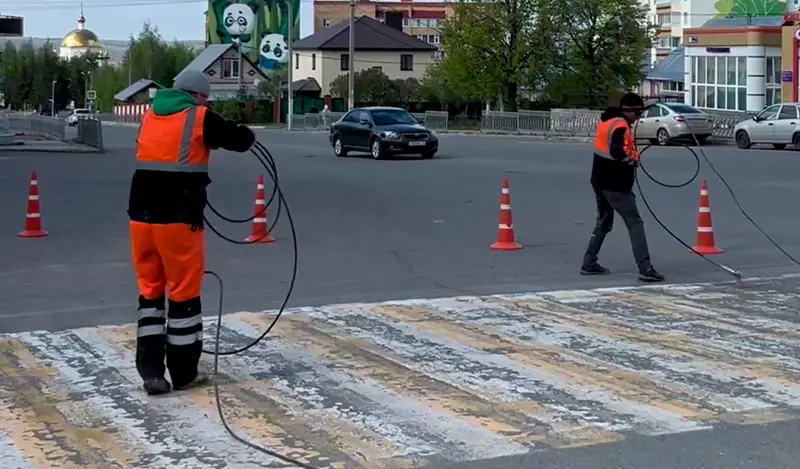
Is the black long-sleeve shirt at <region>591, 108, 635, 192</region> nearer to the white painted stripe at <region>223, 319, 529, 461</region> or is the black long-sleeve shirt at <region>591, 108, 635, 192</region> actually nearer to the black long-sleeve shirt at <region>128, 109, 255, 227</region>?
the white painted stripe at <region>223, 319, 529, 461</region>

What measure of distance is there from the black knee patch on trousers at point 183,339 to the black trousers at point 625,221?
19.6 feet

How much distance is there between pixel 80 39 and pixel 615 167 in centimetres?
16382

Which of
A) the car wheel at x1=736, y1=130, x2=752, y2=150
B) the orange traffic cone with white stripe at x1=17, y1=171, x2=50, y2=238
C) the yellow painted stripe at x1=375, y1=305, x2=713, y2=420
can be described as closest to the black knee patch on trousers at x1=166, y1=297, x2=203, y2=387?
the yellow painted stripe at x1=375, y1=305, x2=713, y2=420

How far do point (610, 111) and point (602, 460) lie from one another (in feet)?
23.3

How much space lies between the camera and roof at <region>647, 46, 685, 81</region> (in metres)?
83.4

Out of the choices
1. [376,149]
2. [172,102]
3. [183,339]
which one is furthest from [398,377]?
[376,149]

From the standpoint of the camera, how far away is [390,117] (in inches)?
1465

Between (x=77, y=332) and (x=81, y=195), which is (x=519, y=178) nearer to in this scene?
(x=81, y=195)

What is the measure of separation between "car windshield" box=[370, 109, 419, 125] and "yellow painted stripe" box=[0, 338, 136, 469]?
2905 centimetres

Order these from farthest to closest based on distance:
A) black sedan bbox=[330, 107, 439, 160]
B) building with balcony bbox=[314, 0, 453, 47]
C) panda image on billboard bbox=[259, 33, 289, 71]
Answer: building with balcony bbox=[314, 0, 453, 47] → panda image on billboard bbox=[259, 33, 289, 71] → black sedan bbox=[330, 107, 439, 160]

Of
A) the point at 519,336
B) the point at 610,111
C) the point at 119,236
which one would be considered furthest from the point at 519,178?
the point at 519,336

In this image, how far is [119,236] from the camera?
16609mm

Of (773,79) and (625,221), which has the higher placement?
(773,79)

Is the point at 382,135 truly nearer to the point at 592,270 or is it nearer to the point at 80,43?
the point at 592,270
